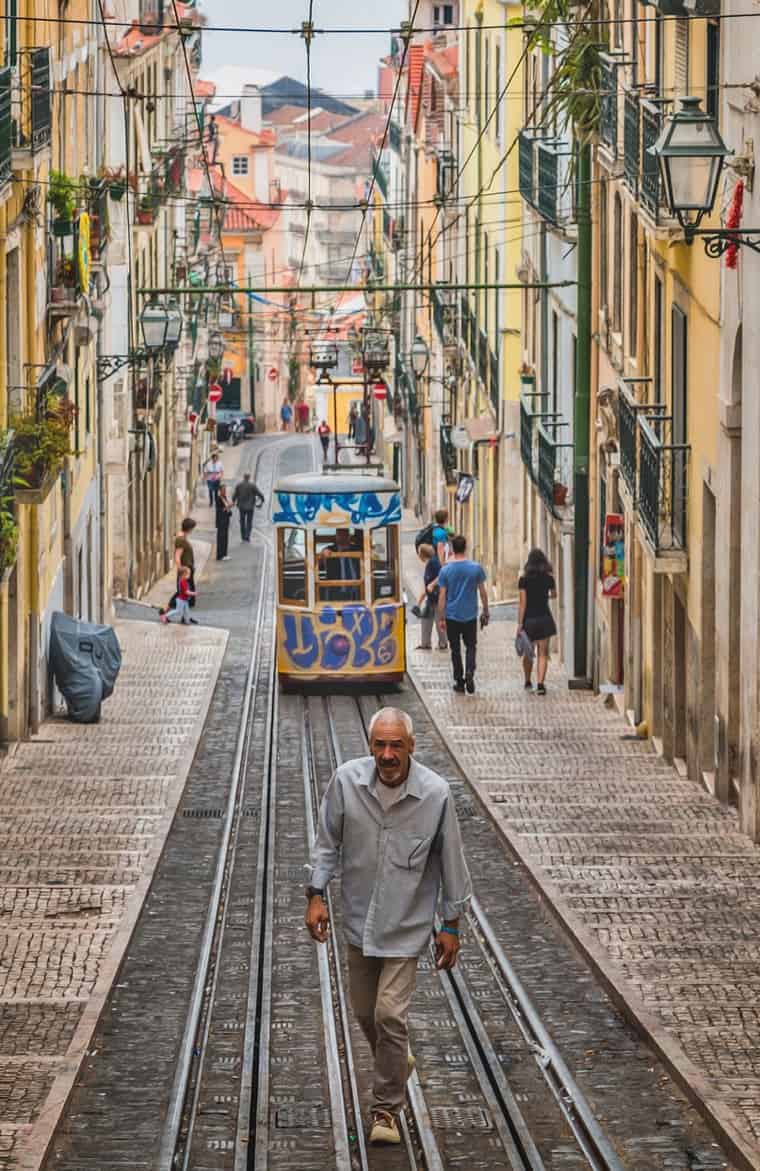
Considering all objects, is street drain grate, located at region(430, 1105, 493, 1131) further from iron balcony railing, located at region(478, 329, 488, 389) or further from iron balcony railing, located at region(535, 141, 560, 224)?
iron balcony railing, located at region(478, 329, 488, 389)

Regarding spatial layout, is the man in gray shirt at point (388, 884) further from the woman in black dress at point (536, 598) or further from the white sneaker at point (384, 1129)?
the woman in black dress at point (536, 598)

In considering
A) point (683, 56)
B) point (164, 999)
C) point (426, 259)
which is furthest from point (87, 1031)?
point (426, 259)

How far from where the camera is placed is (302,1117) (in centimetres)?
890

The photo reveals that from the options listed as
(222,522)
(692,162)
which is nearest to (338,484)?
(692,162)

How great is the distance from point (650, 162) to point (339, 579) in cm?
738

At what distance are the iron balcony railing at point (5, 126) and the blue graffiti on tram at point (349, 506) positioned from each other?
6627 mm

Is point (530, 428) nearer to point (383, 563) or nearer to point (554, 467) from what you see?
point (554, 467)

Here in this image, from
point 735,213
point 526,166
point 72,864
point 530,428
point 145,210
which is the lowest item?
point 72,864

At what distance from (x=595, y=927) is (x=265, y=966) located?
1.73 m

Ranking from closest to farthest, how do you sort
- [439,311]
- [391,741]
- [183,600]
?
[391,741] → [183,600] → [439,311]

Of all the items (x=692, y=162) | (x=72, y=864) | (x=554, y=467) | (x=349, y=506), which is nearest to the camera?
(x=692, y=162)

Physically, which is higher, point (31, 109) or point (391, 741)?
point (31, 109)

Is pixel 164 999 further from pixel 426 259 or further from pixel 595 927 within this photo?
pixel 426 259

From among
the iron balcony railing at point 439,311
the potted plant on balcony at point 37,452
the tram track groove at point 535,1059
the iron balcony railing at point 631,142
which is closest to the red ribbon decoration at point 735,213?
the iron balcony railing at point 631,142
